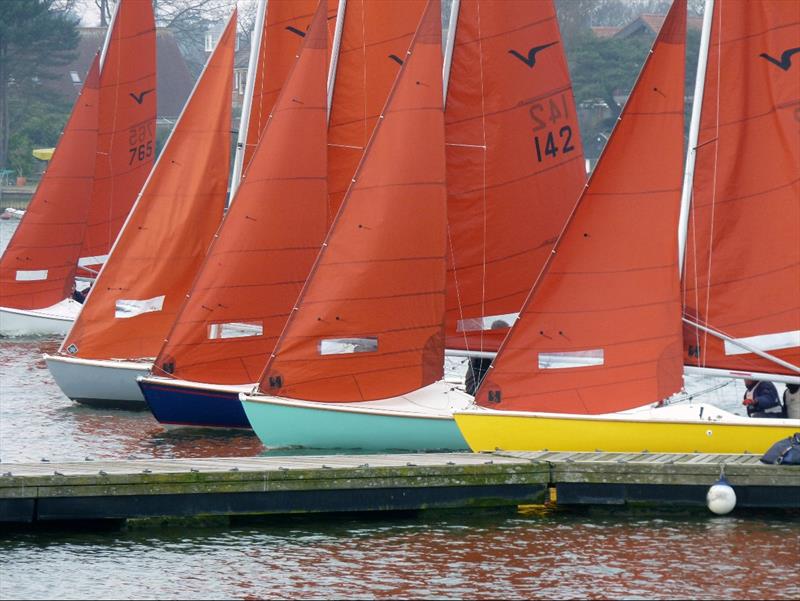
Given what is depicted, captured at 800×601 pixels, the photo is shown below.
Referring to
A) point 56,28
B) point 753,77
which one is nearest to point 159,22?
point 56,28

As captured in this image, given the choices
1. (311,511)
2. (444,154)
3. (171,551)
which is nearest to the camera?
(171,551)

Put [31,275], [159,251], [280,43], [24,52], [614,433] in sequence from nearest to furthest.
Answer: [614,433], [280,43], [159,251], [31,275], [24,52]

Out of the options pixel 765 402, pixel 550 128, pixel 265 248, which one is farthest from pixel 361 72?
pixel 765 402

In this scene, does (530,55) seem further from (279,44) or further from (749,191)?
(749,191)

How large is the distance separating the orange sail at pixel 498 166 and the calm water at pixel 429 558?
6.49 metres

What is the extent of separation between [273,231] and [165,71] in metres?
88.1

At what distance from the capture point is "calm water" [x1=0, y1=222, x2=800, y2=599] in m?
18.8

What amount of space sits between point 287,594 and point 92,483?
12.1 ft

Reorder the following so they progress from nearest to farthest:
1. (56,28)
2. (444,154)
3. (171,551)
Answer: (171,551), (444,154), (56,28)

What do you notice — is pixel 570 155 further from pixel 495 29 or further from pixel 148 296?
pixel 148 296

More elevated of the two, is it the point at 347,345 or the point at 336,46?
the point at 336,46

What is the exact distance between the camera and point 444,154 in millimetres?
26281

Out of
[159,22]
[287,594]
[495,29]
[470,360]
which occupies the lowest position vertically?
[287,594]

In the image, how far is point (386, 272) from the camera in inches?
1025
